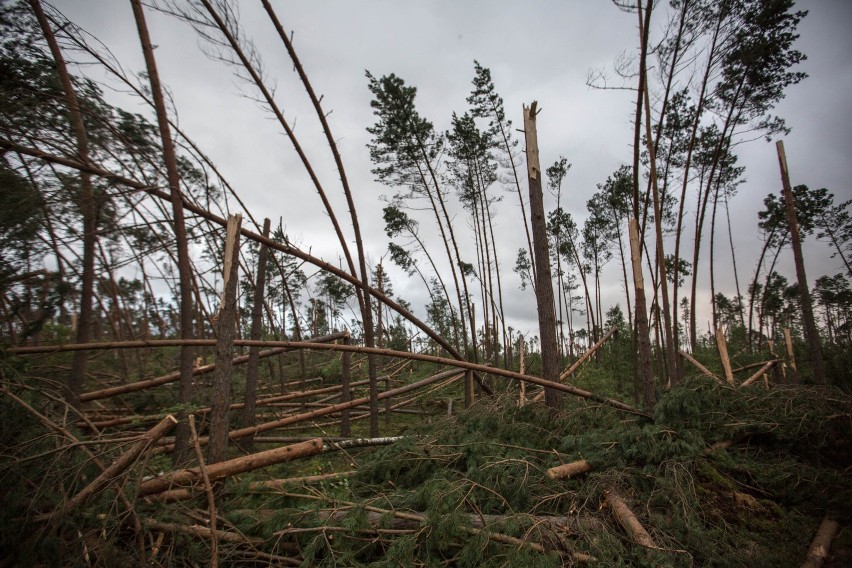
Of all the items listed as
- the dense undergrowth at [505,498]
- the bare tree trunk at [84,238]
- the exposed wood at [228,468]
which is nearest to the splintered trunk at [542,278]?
the dense undergrowth at [505,498]

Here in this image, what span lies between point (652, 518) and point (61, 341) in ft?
18.8

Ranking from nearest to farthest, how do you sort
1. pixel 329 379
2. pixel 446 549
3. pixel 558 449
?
pixel 446 549
pixel 558 449
pixel 329 379

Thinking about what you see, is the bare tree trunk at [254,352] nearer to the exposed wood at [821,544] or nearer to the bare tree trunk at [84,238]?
the bare tree trunk at [84,238]

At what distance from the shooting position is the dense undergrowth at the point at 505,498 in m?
2.53

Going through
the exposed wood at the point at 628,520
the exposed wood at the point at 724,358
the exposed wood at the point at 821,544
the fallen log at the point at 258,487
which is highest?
the exposed wood at the point at 724,358

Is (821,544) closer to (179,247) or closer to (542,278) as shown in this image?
(542,278)

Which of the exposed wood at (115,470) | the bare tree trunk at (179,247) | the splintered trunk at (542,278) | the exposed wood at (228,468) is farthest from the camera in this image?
the splintered trunk at (542,278)

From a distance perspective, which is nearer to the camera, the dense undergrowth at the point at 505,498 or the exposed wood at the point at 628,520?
the dense undergrowth at the point at 505,498

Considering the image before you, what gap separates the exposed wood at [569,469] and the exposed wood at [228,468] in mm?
2175

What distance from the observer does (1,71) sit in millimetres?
3473

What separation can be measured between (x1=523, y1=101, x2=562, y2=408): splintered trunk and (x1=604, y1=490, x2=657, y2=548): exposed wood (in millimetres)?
2080

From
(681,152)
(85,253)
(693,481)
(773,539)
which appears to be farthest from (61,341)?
(681,152)

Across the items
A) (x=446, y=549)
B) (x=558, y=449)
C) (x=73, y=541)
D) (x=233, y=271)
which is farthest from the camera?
(x=558, y=449)

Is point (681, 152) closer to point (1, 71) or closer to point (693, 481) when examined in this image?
point (693, 481)
